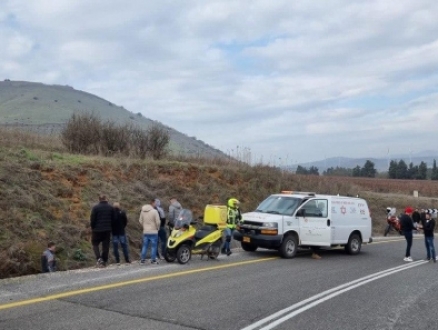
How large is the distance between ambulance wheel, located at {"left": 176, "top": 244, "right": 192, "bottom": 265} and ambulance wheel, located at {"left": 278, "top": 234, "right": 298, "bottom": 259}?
3.41 meters

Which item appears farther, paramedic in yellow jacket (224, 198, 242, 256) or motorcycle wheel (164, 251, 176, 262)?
paramedic in yellow jacket (224, 198, 242, 256)

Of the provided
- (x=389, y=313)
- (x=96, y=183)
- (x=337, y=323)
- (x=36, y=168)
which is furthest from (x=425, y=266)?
(x=36, y=168)

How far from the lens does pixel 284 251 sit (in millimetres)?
16469

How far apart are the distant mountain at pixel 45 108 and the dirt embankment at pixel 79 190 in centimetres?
1401

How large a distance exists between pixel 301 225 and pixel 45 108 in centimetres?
5423

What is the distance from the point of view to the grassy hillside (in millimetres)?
14867

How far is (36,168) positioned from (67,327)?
12.2 meters

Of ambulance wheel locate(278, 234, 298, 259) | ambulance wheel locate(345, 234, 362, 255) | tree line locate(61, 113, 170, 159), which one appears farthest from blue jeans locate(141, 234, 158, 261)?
tree line locate(61, 113, 170, 159)

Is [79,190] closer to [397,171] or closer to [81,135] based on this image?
[81,135]

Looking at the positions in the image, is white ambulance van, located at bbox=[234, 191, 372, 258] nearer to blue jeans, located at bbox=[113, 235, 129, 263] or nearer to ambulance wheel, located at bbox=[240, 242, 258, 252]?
ambulance wheel, located at bbox=[240, 242, 258, 252]

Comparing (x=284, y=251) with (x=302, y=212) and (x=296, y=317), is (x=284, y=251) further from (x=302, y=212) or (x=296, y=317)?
(x=296, y=317)

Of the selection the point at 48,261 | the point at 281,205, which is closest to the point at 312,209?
the point at 281,205

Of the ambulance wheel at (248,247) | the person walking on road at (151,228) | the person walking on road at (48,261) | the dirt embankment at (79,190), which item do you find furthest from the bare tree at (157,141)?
the person walking on road at (48,261)

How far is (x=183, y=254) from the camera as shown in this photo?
14.2 meters
